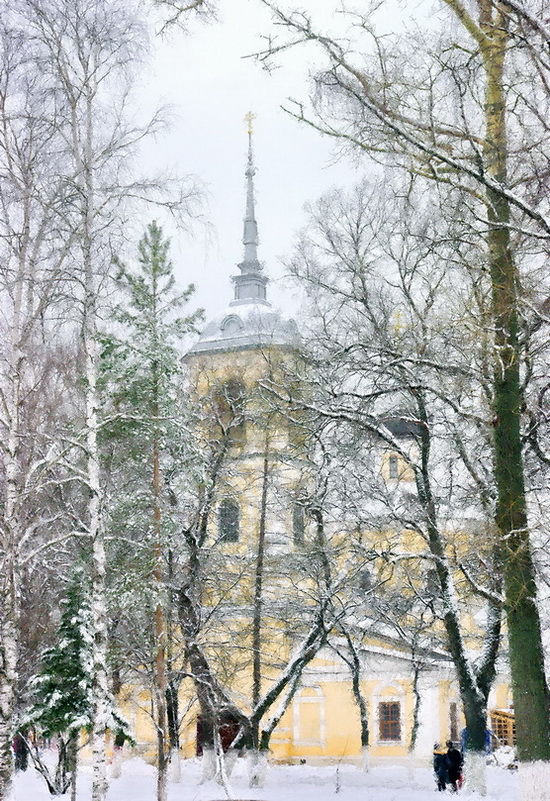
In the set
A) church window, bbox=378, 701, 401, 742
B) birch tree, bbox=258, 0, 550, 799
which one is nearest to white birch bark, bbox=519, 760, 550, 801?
birch tree, bbox=258, 0, 550, 799

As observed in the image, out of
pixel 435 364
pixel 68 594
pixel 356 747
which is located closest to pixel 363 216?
pixel 435 364

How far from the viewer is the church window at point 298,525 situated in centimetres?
2678

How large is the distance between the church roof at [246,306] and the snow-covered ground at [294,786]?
1682 cm

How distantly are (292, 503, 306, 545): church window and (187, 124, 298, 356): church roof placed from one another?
995cm

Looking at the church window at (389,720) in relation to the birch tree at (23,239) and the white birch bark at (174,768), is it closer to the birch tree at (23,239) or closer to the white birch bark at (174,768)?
the white birch bark at (174,768)

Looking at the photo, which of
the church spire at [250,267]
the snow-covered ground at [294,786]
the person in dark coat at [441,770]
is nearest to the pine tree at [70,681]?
the snow-covered ground at [294,786]

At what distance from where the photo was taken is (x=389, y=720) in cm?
3412

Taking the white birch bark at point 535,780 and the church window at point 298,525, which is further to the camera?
the church window at point 298,525

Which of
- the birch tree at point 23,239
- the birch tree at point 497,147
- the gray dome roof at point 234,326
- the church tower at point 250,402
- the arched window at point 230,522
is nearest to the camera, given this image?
the birch tree at point 497,147

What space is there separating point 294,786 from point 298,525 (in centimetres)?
832

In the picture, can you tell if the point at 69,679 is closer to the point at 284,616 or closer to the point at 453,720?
the point at 284,616

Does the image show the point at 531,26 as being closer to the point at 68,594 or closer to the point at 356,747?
the point at 68,594

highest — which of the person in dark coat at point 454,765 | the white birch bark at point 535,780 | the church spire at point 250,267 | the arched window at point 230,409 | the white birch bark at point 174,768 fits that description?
the church spire at point 250,267

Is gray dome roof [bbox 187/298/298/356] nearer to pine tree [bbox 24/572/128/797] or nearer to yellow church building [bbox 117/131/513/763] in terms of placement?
yellow church building [bbox 117/131/513/763]
